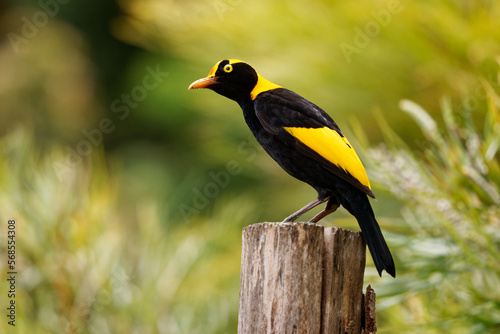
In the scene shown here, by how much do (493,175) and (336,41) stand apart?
3.46 ft

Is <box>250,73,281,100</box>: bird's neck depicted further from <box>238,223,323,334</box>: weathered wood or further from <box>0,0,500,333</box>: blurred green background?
<box>238,223,323,334</box>: weathered wood

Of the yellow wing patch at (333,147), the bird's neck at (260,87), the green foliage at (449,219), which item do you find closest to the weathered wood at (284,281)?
the yellow wing patch at (333,147)

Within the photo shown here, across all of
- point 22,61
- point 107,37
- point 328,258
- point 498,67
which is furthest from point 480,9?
point 107,37

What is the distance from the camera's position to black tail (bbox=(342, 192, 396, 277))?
1873 mm

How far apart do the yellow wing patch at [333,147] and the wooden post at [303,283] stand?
0.25 m

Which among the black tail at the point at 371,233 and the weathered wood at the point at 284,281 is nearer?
the weathered wood at the point at 284,281

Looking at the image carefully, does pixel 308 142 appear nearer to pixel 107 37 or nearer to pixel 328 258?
pixel 328 258

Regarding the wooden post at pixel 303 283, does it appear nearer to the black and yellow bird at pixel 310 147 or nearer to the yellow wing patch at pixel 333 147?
the black and yellow bird at pixel 310 147

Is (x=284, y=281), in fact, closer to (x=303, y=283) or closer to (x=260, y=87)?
(x=303, y=283)

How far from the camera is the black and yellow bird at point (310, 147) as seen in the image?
1985 mm

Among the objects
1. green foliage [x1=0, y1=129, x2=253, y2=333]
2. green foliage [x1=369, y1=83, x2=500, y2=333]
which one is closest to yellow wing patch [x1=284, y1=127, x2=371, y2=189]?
green foliage [x1=369, y1=83, x2=500, y2=333]

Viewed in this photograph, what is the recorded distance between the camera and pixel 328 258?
69.6 inches

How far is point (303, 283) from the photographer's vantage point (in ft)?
5.69

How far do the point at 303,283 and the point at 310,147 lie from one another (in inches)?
19.0
